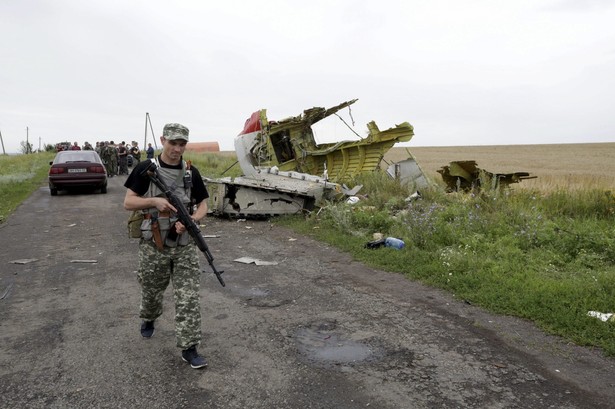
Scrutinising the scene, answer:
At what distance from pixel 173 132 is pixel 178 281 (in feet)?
3.68

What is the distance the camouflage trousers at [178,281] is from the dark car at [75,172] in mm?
13272

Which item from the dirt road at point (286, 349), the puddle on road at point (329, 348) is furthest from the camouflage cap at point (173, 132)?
the puddle on road at point (329, 348)

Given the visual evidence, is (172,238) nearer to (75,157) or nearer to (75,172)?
(75,172)

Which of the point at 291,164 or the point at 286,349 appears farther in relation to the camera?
the point at 291,164

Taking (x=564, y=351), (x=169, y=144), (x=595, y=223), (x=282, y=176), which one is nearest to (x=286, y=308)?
(x=169, y=144)

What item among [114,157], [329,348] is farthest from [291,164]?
[114,157]

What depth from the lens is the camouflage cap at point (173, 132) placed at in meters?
3.71

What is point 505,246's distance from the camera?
22.9 ft

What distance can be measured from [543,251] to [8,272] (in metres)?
7.19

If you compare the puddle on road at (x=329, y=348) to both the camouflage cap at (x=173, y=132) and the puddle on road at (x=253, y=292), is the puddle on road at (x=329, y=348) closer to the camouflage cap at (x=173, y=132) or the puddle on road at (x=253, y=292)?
the puddle on road at (x=253, y=292)

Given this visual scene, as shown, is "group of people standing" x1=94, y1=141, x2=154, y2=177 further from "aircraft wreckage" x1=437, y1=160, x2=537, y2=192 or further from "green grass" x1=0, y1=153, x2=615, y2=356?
"aircraft wreckage" x1=437, y1=160, x2=537, y2=192

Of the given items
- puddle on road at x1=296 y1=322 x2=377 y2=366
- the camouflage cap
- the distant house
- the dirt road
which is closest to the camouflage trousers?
the dirt road

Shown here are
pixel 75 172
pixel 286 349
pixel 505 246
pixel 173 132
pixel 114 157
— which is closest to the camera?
pixel 173 132

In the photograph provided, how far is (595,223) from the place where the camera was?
7.93 metres
